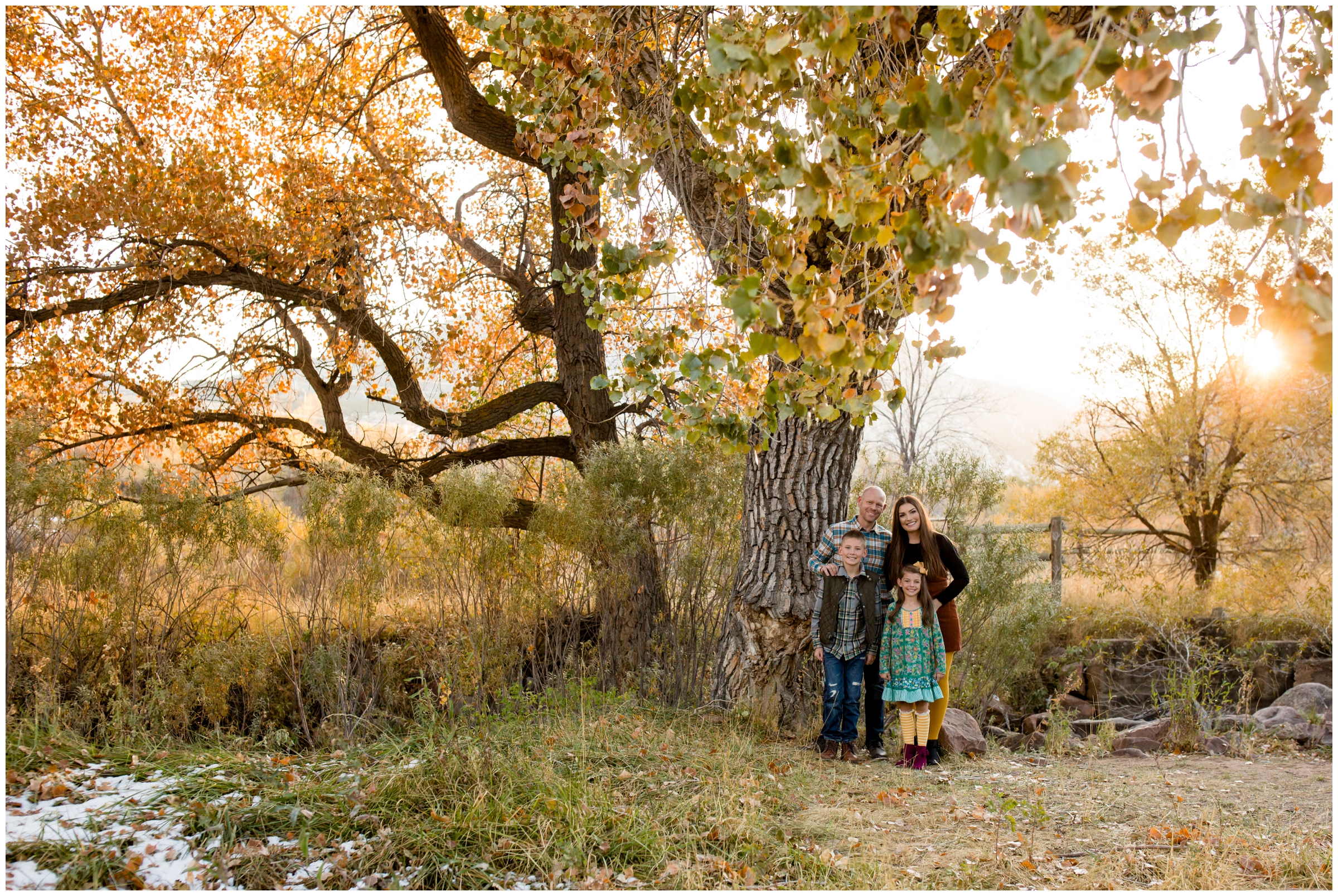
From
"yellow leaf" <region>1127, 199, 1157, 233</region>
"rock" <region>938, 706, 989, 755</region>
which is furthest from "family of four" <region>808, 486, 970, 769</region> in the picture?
"yellow leaf" <region>1127, 199, 1157, 233</region>

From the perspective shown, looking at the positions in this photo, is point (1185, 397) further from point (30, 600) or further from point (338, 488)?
point (30, 600)

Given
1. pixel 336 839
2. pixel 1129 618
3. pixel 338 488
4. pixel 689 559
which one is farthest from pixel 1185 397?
pixel 336 839

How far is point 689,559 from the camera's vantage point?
6074 millimetres

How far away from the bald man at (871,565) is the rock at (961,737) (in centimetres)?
49

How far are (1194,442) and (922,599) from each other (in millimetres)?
8106

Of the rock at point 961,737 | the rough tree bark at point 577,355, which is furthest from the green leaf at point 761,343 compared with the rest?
the rock at point 961,737

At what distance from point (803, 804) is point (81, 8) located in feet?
29.0

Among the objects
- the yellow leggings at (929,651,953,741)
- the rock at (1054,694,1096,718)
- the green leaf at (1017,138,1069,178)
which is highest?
the green leaf at (1017,138,1069,178)

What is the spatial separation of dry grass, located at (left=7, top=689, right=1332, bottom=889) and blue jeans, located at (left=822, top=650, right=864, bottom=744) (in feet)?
1.02

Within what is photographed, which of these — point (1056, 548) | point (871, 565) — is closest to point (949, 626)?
point (871, 565)

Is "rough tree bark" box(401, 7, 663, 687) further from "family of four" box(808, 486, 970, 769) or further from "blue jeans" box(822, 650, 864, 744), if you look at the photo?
"blue jeans" box(822, 650, 864, 744)

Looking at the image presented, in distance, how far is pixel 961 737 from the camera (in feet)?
18.8

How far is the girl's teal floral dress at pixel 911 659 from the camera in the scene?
5105mm

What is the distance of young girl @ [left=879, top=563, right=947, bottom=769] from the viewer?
5.12 m
